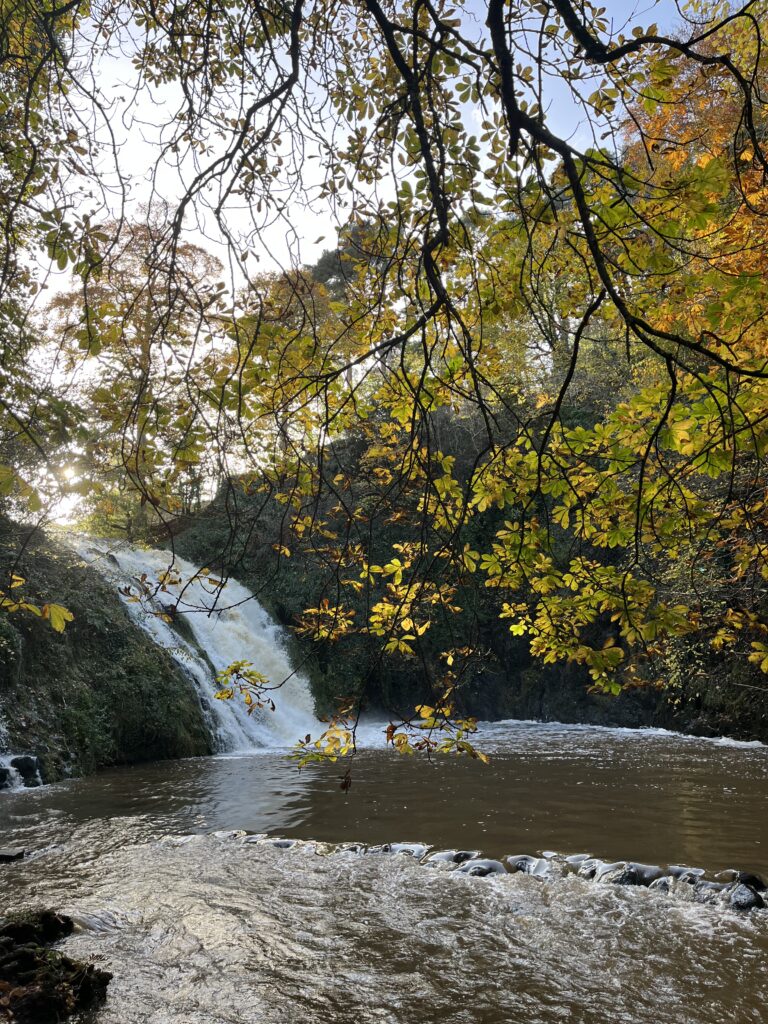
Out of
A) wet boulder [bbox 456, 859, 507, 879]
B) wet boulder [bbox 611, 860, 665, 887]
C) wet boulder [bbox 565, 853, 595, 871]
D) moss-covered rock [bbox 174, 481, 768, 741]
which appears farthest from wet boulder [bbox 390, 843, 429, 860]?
moss-covered rock [bbox 174, 481, 768, 741]

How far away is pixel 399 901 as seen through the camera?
16.3 ft

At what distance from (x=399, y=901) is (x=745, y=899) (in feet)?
7.73

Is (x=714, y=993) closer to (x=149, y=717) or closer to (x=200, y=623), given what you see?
(x=149, y=717)

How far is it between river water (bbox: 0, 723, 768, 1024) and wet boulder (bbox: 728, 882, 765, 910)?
4.6 inches

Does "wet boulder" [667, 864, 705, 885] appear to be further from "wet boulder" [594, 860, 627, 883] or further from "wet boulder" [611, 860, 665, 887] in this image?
"wet boulder" [594, 860, 627, 883]

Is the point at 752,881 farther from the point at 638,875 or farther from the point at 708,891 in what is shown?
the point at 638,875

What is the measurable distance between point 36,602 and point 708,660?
38.1 feet

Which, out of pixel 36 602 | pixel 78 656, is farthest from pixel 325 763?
pixel 36 602

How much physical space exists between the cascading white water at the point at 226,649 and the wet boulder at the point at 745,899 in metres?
8.10

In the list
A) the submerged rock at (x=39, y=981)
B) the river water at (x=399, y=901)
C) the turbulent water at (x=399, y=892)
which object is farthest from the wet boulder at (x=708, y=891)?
the submerged rock at (x=39, y=981)

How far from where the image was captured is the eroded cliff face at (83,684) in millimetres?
9992

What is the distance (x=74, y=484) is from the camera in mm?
2262

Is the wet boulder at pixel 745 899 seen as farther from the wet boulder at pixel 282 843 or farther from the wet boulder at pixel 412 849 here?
the wet boulder at pixel 282 843

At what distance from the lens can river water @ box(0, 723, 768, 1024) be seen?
3.70 m
